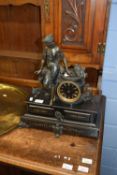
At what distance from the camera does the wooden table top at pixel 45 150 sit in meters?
0.79

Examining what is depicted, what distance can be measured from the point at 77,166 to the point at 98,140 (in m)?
0.17

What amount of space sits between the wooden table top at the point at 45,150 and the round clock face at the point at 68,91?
0.52ft

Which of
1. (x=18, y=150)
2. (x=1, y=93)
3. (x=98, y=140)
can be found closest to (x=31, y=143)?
(x=18, y=150)

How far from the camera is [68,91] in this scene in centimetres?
92

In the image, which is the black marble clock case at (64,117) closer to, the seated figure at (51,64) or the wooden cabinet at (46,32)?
the seated figure at (51,64)

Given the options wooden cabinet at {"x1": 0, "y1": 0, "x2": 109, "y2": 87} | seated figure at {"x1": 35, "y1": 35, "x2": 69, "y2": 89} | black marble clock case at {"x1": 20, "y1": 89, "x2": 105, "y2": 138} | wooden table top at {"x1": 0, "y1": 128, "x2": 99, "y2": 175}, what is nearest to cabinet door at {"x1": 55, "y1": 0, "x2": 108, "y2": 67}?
wooden cabinet at {"x1": 0, "y1": 0, "x2": 109, "y2": 87}

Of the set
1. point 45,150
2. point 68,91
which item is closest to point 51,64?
point 68,91

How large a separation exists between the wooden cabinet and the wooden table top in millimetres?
393

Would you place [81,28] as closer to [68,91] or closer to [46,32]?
[46,32]

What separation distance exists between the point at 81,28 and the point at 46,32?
0.56 ft

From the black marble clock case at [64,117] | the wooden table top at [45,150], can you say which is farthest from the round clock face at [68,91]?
the wooden table top at [45,150]

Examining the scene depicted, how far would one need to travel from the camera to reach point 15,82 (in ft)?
4.32

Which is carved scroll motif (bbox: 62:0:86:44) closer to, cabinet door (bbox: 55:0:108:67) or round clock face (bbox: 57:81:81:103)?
cabinet door (bbox: 55:0:108:67)

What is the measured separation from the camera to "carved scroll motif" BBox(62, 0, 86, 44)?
96 centimetres
